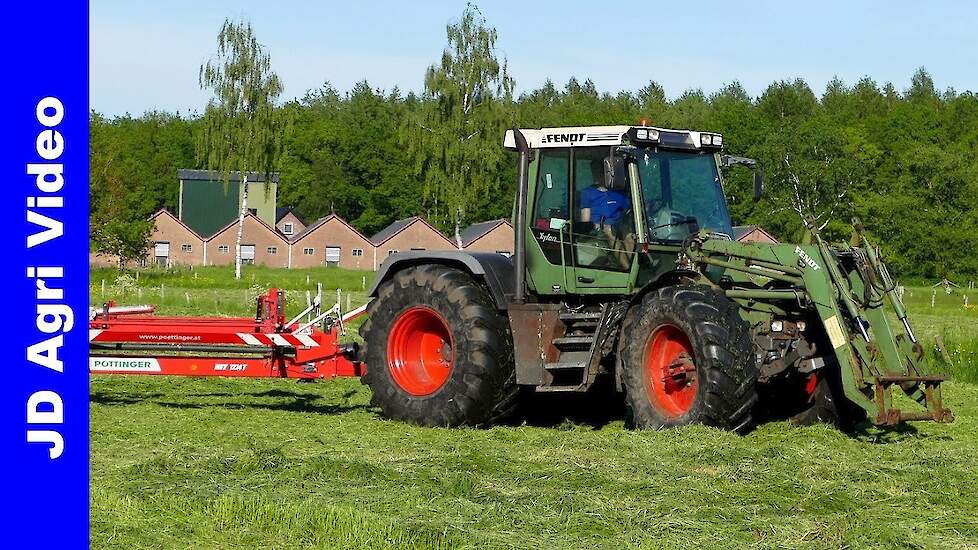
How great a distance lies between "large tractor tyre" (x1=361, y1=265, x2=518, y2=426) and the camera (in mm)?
10961

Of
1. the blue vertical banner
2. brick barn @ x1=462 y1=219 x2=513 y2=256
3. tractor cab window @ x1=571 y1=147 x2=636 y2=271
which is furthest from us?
brick barn @ x1=462 y1=219 x2=513 y2=256

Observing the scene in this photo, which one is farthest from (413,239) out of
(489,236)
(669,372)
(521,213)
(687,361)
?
(687,361)

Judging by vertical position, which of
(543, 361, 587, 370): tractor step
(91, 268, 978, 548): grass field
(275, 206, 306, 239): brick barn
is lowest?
(91, 268, 978, 548): grass field

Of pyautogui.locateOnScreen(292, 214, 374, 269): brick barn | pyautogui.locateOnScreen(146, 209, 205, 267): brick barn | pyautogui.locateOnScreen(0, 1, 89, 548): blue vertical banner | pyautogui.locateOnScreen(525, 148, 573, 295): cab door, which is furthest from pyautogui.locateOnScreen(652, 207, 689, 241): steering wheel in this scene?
pyautogui.locateOnScreen(146, 209, 205, 267): brick barn

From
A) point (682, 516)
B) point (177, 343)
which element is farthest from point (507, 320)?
point (682, 516)

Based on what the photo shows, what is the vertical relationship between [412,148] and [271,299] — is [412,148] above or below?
above

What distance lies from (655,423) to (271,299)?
12.9 ft

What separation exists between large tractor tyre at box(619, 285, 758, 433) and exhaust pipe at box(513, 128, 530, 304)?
1166mm

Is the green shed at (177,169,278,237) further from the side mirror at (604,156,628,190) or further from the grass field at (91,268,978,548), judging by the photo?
the side mirror at (604,156,628,190)

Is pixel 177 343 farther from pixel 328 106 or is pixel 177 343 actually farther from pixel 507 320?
pixel 328 106

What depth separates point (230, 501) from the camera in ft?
23.1

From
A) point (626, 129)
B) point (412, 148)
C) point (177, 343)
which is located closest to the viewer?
point (626, 129)

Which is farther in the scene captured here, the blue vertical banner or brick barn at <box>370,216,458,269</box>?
brick barn at <box>370,216,458,269</box>

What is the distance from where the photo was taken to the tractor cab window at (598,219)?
10.9 m
